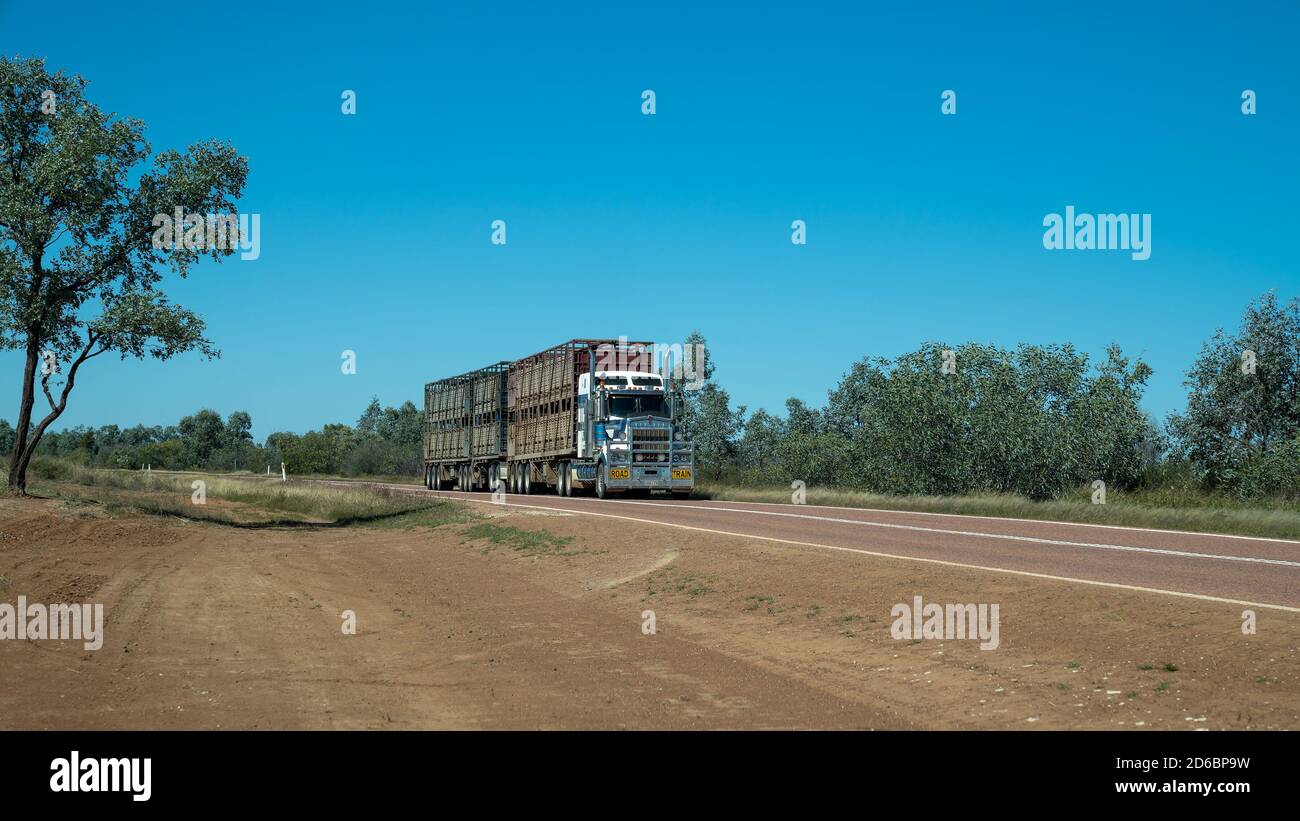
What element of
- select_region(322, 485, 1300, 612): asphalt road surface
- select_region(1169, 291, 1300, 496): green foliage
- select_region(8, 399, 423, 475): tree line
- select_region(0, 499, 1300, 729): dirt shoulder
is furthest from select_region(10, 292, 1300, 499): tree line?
select_region(8, 399, 423, 475): tree line

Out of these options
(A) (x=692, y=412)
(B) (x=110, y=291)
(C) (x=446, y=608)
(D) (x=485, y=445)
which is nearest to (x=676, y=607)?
(C) (x=446, y=608)

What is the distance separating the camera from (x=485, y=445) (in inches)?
1960

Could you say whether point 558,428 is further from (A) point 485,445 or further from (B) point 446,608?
(B) point 446,608

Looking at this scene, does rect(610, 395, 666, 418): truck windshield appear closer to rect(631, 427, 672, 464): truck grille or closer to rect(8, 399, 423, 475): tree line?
rect(631, 427, 672, 464): truck grille

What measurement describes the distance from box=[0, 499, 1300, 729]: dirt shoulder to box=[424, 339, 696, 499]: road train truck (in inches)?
780

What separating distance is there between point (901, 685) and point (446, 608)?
752 centimetres

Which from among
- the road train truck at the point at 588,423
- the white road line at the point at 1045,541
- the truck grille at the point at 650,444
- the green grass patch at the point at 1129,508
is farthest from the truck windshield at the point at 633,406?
the white road line at the point at 1045,541

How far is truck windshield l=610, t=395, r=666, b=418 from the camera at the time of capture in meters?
38.0

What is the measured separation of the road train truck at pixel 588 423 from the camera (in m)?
38.0

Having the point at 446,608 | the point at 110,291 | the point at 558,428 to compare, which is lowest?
the point at 446,608

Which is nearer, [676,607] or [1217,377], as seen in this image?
[676,607]

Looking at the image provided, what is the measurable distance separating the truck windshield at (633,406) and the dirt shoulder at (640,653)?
19.9 meters

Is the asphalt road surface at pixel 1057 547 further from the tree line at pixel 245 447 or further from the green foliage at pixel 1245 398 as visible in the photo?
the tree line at pixel 245 447
